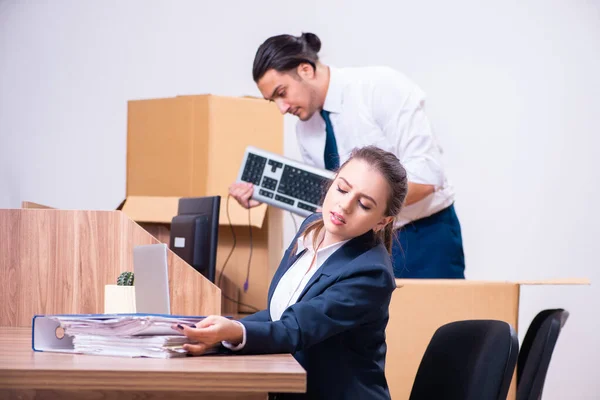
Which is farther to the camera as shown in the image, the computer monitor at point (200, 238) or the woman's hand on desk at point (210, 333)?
the computer monitor at point (200, 238)

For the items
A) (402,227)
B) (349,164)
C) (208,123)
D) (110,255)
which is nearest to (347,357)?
(349,164)

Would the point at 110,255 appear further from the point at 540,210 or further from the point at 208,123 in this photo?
the point at 540,210

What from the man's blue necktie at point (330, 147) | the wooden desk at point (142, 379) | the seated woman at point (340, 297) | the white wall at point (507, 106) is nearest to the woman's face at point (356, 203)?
the seated woman at point (340, 297)

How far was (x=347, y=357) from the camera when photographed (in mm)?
1085

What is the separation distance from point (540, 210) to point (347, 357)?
239 cm

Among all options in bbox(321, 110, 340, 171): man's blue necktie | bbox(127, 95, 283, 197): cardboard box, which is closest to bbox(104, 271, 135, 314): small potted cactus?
bbox(321, 110, 340, 171): man's blue necktie

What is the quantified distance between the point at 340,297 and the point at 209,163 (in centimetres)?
179

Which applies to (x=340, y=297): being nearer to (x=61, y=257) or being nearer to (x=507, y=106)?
(x=61, y=257)

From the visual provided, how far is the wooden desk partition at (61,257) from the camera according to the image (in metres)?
1.52

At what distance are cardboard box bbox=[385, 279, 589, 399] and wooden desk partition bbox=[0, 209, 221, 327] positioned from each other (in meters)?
0.60

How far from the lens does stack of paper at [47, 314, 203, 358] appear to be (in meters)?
0.89

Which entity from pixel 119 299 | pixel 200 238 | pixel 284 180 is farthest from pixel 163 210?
pixel 119 299

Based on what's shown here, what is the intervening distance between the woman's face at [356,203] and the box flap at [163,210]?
1425 millimetres

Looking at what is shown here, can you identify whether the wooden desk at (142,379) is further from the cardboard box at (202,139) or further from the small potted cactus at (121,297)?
the cardboard box at (202,139)
